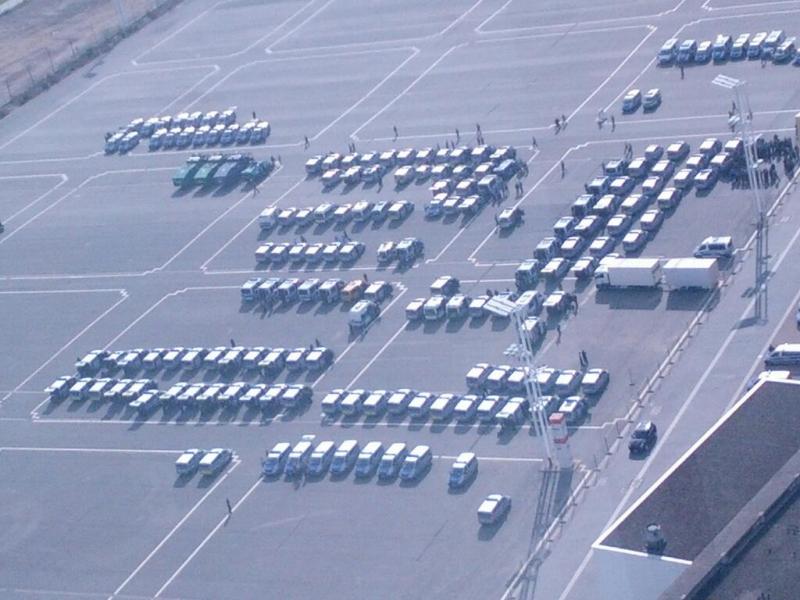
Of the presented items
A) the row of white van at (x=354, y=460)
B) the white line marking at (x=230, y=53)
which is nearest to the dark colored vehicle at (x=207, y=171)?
the white line marking at (x=230, y=53)

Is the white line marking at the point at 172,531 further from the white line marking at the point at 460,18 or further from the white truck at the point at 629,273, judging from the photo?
the white line marking at the point at 460,18

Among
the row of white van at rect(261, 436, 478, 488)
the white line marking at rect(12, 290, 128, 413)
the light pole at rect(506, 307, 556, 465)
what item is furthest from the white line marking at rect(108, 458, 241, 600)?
the white line marking at rect(12, 290, 128, 413)

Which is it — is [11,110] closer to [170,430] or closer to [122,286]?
[122,286]

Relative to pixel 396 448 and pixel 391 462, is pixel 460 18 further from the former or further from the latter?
pixel 391 462

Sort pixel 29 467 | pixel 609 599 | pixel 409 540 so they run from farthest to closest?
1. pixel 29 467
2. pixel 409 540
3. pixel 609 599

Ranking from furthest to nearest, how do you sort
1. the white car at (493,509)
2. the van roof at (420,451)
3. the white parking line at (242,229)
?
the white parking line at (242,229)
the van roof at (420,451)
the white car at (493,509)

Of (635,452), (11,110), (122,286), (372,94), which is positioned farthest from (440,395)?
(11,110)

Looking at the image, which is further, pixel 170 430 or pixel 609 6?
pixel 609 6
